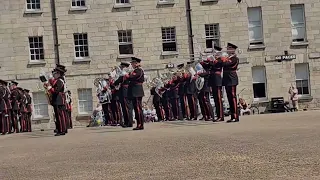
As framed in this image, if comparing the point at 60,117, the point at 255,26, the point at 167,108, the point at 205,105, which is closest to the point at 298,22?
the point at 255,26

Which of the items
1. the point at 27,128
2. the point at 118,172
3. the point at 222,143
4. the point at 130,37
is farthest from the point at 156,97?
the point at 118,172

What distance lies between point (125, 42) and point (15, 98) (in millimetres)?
11449

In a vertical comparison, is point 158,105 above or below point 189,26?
below

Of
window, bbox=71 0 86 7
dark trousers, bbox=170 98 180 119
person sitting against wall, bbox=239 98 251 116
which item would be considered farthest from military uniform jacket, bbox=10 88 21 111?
person sitting against wall, bbox=239 98 251 116

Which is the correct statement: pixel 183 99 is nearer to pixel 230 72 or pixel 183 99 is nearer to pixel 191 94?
pixel 191 94

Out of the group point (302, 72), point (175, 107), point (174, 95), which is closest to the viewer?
point (174, 95)

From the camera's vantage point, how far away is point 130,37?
34.0 metres

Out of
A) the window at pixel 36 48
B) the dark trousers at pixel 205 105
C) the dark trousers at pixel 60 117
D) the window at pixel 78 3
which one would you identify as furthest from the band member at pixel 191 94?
the window at pixel 36 48

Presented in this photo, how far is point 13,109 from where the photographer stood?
2336 centimetres

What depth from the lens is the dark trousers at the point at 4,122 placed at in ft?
71.0

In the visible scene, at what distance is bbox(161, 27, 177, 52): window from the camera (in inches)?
1344

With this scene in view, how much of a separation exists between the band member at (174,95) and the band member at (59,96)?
26.1 ft

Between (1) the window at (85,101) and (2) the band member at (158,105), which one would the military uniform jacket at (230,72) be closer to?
(2) the band member at (158,105)

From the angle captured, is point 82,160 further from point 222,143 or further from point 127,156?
point 222,143
